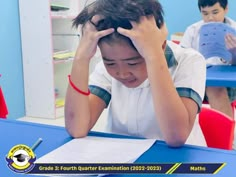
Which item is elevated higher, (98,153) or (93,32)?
(93,32)

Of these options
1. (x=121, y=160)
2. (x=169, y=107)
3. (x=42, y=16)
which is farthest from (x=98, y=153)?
(x=42, y=16)

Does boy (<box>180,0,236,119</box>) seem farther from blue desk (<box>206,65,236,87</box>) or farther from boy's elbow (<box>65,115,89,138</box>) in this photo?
boy's elbow (<box>65,115,89,138</box>)

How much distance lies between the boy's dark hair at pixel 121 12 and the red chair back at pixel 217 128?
1.11ft

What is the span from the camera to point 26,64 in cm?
323

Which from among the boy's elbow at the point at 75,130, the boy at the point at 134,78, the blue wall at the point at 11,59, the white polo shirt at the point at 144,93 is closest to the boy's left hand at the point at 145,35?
the boy at the point at 134,78

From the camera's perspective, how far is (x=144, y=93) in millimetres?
1067

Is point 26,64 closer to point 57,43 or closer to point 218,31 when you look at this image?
point 57,43

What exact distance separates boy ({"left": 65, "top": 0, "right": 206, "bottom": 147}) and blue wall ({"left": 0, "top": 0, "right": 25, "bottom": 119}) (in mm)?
2086

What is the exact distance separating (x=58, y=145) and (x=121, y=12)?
34 cm

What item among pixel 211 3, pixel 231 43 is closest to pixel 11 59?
pixel 211 3

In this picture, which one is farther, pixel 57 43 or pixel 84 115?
pixel 57 43

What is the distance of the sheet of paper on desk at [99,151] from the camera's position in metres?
0.80

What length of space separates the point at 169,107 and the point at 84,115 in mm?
250

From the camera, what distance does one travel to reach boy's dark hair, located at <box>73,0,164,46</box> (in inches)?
35.2
